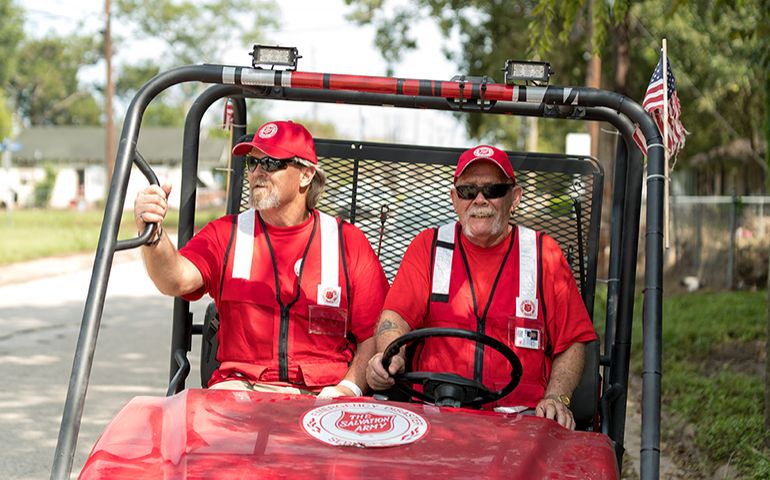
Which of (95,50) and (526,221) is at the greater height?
(95,50)

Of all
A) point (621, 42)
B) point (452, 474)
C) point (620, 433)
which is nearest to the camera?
point (452, 474)

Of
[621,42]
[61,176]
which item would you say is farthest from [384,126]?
[61,176]

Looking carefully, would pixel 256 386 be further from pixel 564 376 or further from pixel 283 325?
pixel 564 376

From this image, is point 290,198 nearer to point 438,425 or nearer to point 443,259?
point 443,259

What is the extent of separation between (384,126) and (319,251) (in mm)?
17381

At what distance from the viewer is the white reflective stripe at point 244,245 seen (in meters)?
3.74

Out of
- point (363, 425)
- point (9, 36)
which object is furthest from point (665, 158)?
point (9, 36)

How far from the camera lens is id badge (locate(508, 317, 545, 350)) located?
3.61 metres

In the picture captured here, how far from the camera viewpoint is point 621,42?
1658cm

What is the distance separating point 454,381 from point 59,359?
5.60 meters

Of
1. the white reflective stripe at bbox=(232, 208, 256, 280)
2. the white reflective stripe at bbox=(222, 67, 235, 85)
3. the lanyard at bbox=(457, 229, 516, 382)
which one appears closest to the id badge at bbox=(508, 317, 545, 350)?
the lanyard at bbox=(457, 229, 516, 382)

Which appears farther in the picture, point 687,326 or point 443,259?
point 687,326

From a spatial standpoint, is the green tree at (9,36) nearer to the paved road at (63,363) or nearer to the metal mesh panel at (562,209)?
the paved road at (63,363)

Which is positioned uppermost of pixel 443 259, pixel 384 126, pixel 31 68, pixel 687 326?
pixel 31 68
